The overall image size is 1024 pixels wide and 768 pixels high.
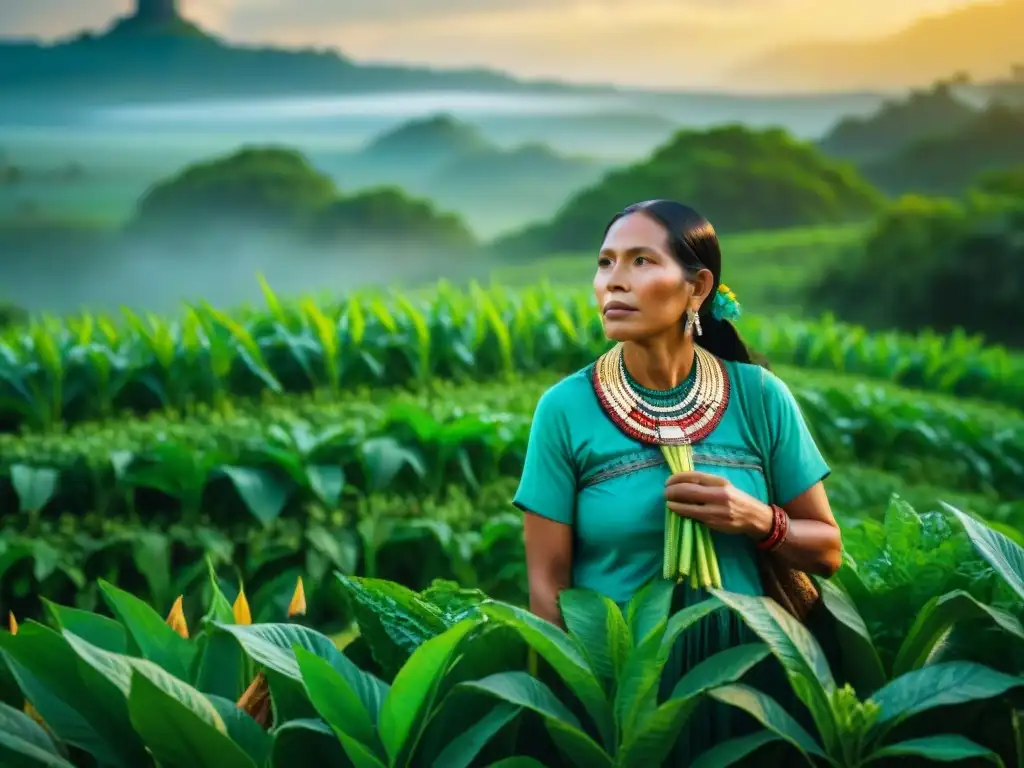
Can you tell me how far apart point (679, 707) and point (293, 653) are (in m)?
0.54

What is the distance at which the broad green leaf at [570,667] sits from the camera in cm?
169

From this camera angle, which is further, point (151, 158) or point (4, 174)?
point (151, 158)

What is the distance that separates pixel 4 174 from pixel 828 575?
11639 millimetres

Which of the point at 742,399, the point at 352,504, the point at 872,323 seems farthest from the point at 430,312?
the point at 872,323

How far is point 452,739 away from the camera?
172 cm

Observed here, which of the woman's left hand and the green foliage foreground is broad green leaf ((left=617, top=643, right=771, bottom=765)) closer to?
the green foliage foreground

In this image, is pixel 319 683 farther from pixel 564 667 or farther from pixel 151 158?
pixel 151 158

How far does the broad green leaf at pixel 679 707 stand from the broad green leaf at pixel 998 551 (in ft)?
1.20

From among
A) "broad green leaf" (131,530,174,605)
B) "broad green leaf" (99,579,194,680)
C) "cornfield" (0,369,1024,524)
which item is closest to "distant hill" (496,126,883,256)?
"cornfield" (0,369,1024,524)

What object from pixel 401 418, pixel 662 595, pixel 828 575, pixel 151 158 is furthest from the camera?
pixel 151 158

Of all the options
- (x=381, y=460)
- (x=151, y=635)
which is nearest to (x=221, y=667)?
(x=151, y=635)

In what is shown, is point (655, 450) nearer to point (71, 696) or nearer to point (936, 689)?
point (936, 689)

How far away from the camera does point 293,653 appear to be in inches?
69.4

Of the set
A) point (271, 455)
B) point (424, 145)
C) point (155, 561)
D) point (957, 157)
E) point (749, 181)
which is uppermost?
point (424, 145)
